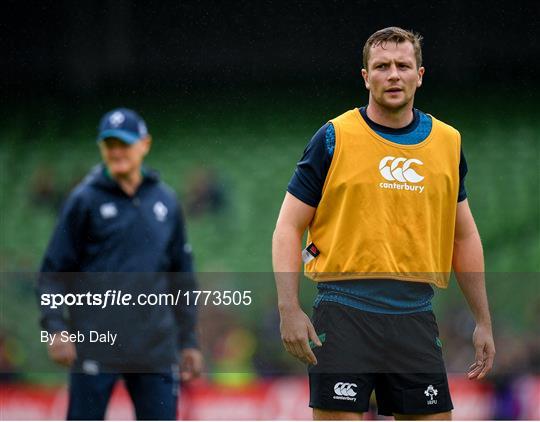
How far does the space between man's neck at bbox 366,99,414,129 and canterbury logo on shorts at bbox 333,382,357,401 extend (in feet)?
3.16

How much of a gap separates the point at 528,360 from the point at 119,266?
5320mm

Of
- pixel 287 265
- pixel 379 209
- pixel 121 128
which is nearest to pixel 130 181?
pixel 121 128

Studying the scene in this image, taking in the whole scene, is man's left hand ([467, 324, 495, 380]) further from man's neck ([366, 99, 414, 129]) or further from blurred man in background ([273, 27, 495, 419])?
man's neck ([366, 99, 414, 129])

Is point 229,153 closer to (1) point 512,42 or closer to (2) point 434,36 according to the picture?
(2) point 434,36

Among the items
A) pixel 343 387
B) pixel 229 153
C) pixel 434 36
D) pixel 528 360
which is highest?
pixel 434 36

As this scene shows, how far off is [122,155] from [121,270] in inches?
28.0

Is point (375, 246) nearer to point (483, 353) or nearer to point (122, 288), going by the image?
point (483, 353)

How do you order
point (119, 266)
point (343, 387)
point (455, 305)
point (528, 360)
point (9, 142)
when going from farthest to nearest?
point (9, 142) < point (455, 305) < point (528, 360) < point (119, 266) < point (343, 387)

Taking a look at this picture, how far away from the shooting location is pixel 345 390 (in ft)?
12.5

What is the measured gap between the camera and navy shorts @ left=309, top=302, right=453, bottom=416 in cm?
382

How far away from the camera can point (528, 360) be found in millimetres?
9453

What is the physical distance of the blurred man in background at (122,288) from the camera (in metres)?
5.17

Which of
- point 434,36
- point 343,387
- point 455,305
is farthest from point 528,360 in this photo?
point 343,387

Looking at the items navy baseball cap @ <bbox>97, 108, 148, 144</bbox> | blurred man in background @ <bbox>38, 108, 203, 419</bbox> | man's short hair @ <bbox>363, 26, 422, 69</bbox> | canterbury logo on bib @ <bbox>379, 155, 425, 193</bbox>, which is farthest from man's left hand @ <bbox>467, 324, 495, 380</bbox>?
navy baseball cap @ <bbox>97, 108, 148, 144</bbox>
